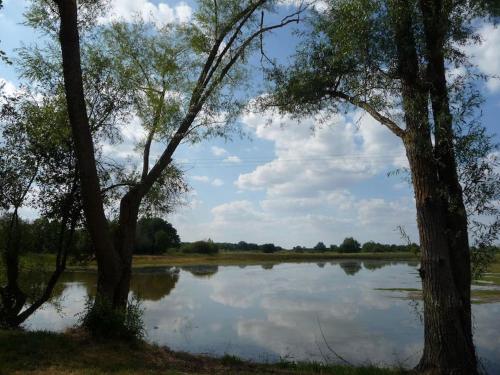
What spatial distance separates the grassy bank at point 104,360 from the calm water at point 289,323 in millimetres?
3075

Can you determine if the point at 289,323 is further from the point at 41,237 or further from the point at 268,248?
the point at 268,248

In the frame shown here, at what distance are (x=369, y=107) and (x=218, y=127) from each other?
16.2ft

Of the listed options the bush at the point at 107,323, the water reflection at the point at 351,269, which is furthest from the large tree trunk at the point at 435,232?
the water reflection at the point at 351,269

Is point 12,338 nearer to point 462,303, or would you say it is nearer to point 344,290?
point 462,303

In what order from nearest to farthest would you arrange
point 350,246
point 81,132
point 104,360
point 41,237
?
point 104,360 → point 81,132 → point 41,237 → point 350,246

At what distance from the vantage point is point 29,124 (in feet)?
38.8

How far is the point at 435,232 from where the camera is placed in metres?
9.03

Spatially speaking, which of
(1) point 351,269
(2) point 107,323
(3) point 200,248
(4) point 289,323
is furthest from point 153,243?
(2) point 107,323

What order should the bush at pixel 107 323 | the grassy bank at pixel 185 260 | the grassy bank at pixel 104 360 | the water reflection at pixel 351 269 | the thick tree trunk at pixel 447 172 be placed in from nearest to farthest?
the grassy bank at pixel 104 360 → the thick tree trunk at pixel 447 172 → the bush at pixel 107 323 → the grassy bank at pixel 185 260 → the water reflection at pixel 351 269

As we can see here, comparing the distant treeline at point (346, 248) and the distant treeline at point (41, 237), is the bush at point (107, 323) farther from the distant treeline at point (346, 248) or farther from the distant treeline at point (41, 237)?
the distant treeline at point (346, 248)

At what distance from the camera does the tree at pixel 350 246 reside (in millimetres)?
117875

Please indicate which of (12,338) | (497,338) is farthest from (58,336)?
(497,338)

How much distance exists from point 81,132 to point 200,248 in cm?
8549

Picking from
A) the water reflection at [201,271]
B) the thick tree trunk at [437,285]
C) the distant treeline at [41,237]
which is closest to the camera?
the thick tree trunk at [437,285]
